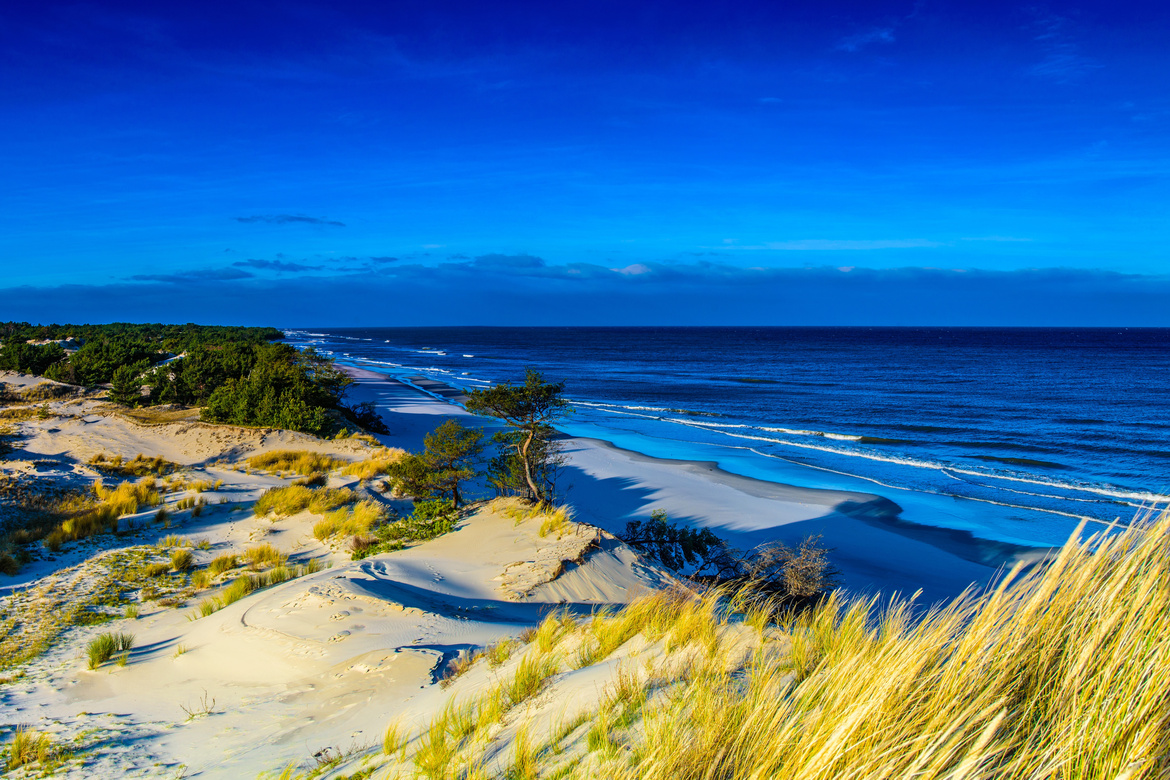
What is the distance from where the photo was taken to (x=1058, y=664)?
282 cm

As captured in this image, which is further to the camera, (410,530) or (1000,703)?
(410,530)

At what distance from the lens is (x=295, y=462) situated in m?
18.5

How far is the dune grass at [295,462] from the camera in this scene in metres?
18.3

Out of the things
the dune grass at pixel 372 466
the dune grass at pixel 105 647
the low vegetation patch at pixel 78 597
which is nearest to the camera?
the dune grass at pixel 105 647

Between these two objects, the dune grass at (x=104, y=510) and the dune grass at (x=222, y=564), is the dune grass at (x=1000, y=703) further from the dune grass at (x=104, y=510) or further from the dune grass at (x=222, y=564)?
the dune grass at (x=104, y=510)

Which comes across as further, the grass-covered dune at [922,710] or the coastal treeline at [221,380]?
the coastal treeline at [221,380]

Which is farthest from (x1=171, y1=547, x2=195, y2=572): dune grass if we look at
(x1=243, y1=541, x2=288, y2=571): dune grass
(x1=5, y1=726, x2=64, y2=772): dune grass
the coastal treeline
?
the coastal treeline

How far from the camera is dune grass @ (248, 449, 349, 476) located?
18281 millimetres

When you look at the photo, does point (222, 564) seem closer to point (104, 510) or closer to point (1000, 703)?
point (104, 510)

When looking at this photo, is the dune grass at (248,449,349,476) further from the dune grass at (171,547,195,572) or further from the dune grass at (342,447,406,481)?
the dune grass at (171,547,195,572)

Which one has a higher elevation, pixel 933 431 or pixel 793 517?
pixel 933 431

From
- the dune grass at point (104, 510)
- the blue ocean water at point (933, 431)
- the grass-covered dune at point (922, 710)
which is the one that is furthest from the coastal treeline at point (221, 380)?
the grass-covered dune at point (922, 710)

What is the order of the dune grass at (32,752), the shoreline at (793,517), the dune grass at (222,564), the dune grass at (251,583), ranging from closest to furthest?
the dune grass at (32,752)
the dune grass at (251,583)
the dune grass at (222,564)
the shoreline at (793,517)

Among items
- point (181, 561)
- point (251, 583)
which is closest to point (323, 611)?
point (251, 583)
